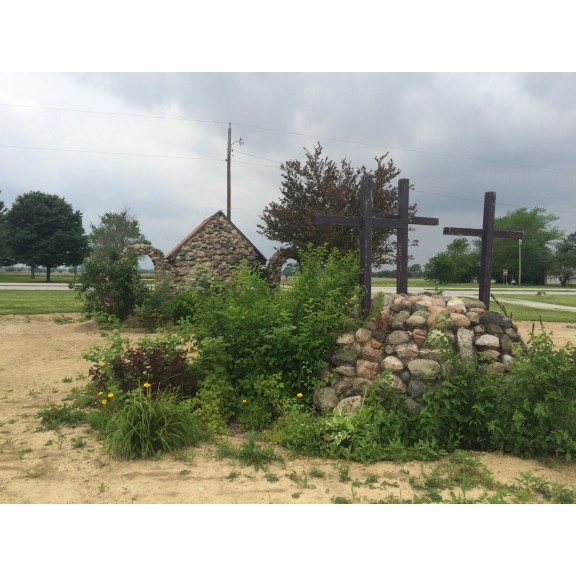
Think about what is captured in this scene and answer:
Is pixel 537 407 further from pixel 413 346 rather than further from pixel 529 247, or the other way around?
pixel 529 247

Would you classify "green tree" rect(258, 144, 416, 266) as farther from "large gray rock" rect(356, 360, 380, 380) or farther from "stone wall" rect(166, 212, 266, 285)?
"large gray rock" rect(356, 360, 380, 380)

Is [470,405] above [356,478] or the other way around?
above

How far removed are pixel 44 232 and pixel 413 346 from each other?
1790 inches

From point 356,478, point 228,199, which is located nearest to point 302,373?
point 356,478

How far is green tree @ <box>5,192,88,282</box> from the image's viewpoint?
42188 millimetres

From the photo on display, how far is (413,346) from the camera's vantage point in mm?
5395

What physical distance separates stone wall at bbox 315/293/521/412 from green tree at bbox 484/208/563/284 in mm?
52924

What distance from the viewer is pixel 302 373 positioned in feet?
17.9

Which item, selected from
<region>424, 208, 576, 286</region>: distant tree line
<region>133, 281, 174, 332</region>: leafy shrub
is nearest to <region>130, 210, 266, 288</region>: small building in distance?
<region>133, 281, 174, 332</region>: leafy shrub

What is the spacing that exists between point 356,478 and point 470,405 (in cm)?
163

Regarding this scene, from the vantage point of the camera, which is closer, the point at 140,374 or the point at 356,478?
the point at 356,478

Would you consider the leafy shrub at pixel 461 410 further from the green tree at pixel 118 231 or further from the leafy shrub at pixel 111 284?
the green tree at pixel 118 231

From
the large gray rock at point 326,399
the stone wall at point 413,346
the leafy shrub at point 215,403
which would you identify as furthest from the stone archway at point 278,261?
the large gray rock at point 326,399

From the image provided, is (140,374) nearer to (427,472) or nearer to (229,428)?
(229,428)
